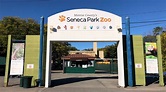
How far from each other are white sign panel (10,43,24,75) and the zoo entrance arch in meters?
2.33

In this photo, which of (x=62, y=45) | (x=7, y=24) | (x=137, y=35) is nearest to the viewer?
(x=137, y=35)

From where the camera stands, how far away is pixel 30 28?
43.1 m

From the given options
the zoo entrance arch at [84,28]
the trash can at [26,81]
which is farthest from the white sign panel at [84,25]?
the trash can at [26,81]

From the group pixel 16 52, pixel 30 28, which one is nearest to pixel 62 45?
pixel 30 28

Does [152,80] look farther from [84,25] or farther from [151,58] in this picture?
[84,25]

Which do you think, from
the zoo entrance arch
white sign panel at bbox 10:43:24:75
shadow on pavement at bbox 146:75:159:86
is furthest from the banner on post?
white sign panel at bbox 10:43:24:75

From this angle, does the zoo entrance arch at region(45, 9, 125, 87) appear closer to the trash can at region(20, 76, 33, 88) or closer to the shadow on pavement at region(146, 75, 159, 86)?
the trash can at region(20, 76, 33, 88)

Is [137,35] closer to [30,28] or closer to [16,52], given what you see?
[16,52]

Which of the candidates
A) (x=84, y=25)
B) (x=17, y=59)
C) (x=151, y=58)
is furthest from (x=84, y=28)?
(x=151, y=58)

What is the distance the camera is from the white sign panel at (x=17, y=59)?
56.5ft

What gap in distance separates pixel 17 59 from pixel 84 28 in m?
6.12

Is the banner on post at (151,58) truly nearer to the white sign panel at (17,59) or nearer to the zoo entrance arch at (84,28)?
the zoo entrance arch at (84,28)

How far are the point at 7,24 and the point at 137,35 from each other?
3076 cm

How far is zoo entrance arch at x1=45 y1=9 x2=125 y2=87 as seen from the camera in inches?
675
